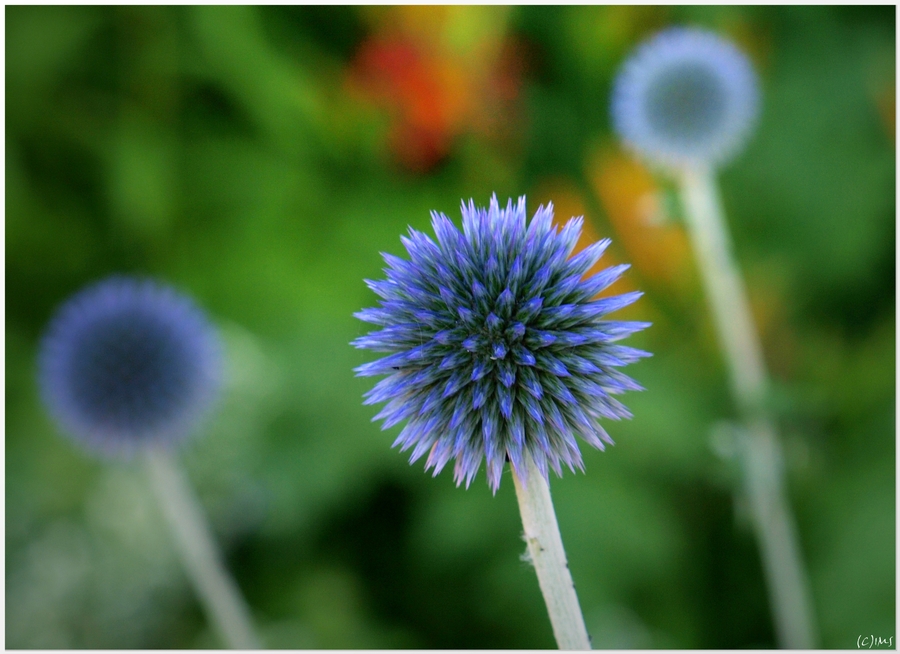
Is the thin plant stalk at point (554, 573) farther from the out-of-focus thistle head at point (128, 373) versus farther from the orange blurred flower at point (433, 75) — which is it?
the orange blurred flower at point (433, 75)

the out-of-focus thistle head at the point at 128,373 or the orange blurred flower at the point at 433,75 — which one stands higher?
the orange blurred flower at the point at 433,75

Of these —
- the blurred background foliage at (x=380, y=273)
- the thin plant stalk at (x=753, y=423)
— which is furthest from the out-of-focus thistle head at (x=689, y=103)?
the blurred background foliage at (x=380, y=273)

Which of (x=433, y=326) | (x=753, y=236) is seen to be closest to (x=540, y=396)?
(x=433, y=326)

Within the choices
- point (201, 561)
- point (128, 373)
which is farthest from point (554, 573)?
point (128, 373)

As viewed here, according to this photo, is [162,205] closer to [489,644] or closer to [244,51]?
[244,51]

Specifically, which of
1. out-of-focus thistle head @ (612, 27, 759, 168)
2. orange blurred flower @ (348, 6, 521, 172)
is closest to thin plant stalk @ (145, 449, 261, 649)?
out-of-focus thistle head @ (612, 27, 759, 168)
